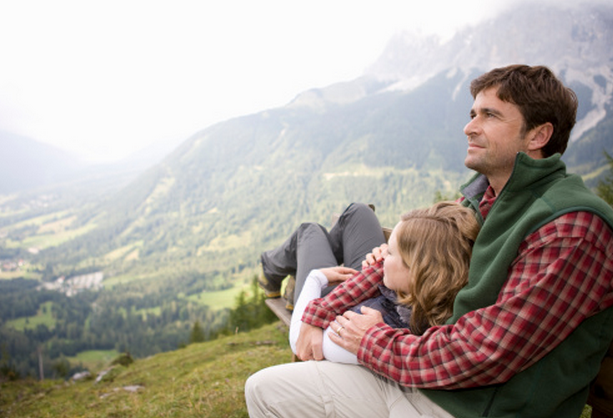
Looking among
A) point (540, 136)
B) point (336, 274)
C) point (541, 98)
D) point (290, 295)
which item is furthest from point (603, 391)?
point (290, 295)


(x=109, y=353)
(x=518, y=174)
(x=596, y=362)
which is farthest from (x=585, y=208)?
(x=109, y=353)

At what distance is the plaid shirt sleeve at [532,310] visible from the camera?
5.29 feet

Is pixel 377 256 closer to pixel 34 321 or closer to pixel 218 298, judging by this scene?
pixel 218 298

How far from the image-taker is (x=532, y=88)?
2270mm

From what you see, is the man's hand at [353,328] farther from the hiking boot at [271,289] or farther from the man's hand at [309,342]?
the hiking boot at [271,289]

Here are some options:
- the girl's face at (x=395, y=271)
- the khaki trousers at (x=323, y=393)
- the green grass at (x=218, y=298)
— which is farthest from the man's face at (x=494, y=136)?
the green grass at (x=218, y=298)

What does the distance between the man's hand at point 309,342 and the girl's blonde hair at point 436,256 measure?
24.5 inches

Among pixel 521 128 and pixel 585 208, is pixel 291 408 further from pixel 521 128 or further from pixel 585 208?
pixel 521 128

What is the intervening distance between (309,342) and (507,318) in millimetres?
1320

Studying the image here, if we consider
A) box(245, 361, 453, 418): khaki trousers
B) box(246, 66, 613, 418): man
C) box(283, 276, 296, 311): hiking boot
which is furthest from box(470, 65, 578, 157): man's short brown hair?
box(283, 276, 296, 311): hiking boot

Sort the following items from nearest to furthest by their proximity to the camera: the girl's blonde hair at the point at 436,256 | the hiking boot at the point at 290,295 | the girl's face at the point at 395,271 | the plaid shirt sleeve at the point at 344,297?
1. the girl's blonde hair at the point at 436,256
2. the girl's face at the point at 395,271
3. the plaid shirt sleeve at the point at 344,297
4. the hiking boot at the point at 290,295

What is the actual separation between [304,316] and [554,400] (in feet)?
4.87

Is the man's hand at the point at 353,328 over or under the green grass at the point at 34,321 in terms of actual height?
over

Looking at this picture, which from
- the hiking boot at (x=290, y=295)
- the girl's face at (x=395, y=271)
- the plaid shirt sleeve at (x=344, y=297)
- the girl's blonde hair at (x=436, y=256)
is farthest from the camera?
the hiking boot at (x=290, y=295)
